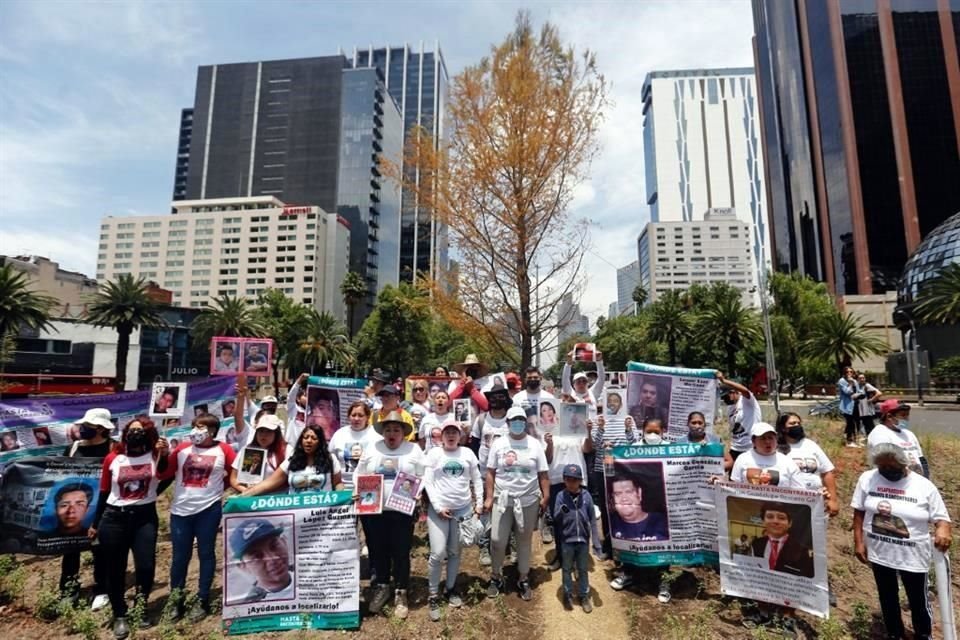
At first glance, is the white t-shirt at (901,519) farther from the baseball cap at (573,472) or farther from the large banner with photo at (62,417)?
the large banner with photo at (62,417)

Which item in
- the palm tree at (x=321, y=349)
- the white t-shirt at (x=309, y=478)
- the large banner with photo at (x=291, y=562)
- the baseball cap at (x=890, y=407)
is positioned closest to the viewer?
the large banner with photo at (x=291, y=562)

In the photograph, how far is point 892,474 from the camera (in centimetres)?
429

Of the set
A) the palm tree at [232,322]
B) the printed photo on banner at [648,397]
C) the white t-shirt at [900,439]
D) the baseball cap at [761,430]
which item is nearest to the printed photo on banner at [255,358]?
the printed photo on banner at [648,397]

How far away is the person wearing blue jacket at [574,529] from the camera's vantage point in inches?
201

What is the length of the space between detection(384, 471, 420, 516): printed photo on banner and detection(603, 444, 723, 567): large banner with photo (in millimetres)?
2266

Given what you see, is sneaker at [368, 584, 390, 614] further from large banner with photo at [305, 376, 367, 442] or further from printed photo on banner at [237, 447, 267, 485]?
large banner with photo at [305, 376, 367, 442]

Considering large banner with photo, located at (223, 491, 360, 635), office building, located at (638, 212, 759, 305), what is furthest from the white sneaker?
office building, located at (638, 212, 759, 305)

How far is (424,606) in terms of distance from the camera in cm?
515

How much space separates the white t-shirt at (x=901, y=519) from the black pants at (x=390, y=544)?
429 cm

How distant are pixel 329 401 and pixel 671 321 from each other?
143 ft

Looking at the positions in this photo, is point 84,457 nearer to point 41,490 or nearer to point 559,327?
point 41,490

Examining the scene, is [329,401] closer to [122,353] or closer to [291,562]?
[291,562]

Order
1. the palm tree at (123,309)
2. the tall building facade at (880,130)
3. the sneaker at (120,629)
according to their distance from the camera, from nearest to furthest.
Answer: the sneaker at (120,629)
the palm tree at (123,309)
the tall building facade at (880,130)

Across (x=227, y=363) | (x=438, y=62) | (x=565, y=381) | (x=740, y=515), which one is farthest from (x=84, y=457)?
(x=438, y=62)
